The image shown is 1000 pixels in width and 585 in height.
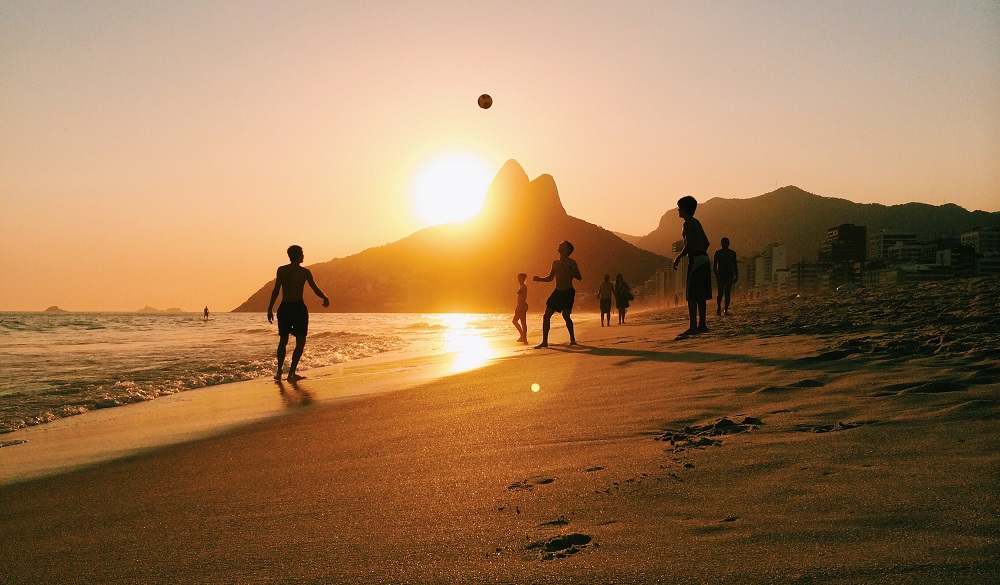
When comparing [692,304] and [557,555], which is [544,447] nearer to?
[557,555]

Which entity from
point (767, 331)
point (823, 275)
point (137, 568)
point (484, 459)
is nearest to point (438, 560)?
point (137, 568)

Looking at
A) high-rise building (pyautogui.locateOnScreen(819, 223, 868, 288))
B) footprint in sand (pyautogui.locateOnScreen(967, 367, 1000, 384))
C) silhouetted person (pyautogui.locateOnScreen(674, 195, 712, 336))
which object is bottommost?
footprint in sand (pyautogui.locateOnScreen(967, 367, 1000, 384))

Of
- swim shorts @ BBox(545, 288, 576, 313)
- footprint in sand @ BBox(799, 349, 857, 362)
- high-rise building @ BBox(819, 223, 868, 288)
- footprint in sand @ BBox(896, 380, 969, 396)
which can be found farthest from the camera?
high-rise building @ BBox(819, 223, 868, 288)

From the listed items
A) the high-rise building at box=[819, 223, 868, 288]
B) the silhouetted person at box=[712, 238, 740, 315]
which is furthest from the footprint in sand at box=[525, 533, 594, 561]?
the high-rise building at box=[819, 223, 868, 288]

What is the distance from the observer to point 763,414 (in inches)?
144

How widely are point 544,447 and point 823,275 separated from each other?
144848 mm

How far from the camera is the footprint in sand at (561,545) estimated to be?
76.0 inches

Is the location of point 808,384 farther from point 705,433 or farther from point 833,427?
point 705,433

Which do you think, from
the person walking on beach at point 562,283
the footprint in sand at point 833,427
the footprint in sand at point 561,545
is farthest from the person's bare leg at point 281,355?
the footprint in sand at point 561,545

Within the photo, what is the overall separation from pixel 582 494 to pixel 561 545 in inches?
20.4

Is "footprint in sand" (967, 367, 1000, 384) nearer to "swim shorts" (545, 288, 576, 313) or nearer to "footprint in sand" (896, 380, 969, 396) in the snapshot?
"footprint in sand" (896, 380, 969, 396)

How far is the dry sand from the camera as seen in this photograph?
183 centimetres

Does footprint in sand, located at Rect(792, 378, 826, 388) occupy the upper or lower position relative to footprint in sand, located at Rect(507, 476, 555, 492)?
upper

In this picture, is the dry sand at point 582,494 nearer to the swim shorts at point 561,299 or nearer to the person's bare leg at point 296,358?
the person's bare leg at point 296,358
